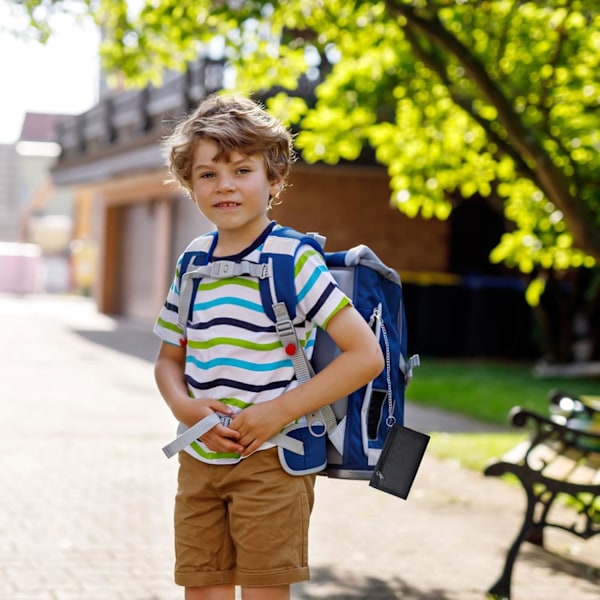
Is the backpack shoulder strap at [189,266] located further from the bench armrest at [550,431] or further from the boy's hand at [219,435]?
the bench armrest at [550,431]

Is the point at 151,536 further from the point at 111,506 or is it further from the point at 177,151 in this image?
the point at 177,151

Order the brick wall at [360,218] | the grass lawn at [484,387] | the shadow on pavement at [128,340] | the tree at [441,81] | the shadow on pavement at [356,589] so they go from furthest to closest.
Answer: the brick wall at [360,218] < the shadow on pavement at [128,340] < the grass lawn at [484,387] < the tree at [441,81] < the shadow on pavement at [356,589]

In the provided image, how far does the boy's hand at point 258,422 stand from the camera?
9.77 feet

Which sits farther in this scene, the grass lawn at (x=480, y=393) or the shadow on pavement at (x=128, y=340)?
the shadow on pavement at (x=128, y=340)

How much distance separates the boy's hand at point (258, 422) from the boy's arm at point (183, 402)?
1.0 inches

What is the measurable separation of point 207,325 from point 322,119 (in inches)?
273

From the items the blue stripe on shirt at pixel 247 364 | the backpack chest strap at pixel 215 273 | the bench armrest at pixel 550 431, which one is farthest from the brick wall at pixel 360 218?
the blue stripe on shirt at pixel 247 364

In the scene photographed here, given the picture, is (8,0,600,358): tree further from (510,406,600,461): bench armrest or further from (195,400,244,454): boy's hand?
(195,400,244,454): boy's hand

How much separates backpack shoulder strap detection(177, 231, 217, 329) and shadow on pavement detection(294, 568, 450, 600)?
2328 mm

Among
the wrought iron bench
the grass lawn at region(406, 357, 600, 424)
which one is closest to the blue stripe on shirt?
the wrought iron bench

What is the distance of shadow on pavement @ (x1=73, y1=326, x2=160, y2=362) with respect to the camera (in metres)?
19.0

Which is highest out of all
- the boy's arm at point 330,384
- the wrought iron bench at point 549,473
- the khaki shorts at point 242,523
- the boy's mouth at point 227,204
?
the boy's mouth at point 227,204

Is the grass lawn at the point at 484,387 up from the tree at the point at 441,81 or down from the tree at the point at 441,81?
down

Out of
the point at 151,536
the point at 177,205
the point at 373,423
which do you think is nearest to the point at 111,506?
the point at 151,536
